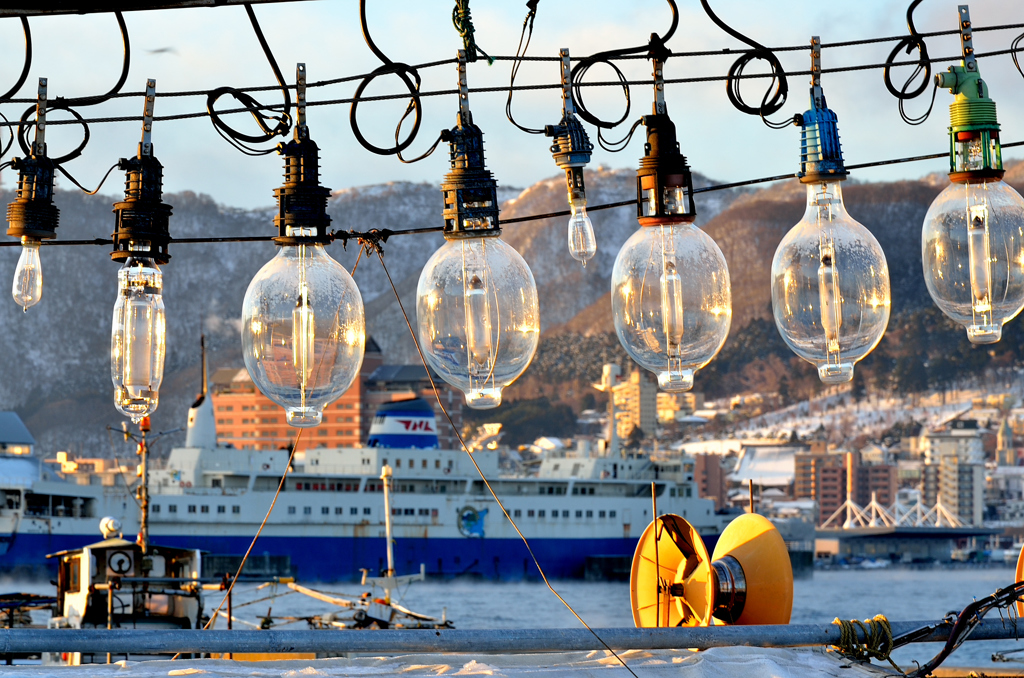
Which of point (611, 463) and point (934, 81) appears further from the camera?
point (611, 463)

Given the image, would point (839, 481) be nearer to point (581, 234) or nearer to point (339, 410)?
point (339, 410)

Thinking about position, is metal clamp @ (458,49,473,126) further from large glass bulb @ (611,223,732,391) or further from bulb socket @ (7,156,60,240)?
bulb socket @ (7,156,60,240)

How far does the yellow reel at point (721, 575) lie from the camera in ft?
11.8

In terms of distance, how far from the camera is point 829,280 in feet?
7.66

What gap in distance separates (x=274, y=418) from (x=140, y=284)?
301 ft

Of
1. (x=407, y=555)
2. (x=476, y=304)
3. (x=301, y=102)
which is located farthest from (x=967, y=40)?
(x=407, y=555)

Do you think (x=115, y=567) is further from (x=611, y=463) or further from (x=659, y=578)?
(x=611, y=463)

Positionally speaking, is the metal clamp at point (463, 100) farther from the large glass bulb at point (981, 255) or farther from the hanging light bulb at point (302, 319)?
the large glass bulb at point (981, 255)

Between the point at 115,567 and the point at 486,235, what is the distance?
10.3m

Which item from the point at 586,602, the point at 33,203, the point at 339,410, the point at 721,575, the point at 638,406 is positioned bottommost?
the point at 586,602

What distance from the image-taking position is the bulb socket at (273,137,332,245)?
249 centimetres

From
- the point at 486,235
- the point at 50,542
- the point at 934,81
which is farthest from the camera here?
the point at 50,542

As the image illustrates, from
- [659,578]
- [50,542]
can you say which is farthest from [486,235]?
[50,542]

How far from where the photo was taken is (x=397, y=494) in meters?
47.5
